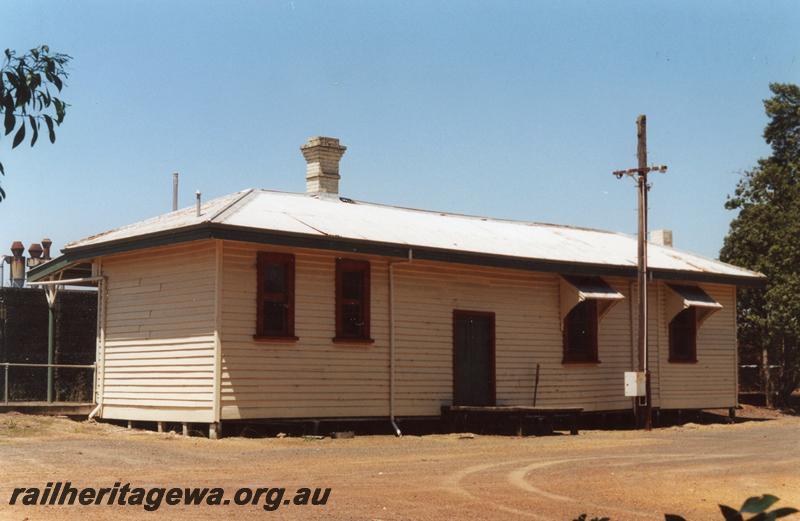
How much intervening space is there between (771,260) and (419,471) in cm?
2111

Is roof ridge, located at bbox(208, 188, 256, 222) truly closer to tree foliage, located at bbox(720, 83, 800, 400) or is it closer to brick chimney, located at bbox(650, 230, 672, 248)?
brick chimney, located at bbox(650, 230, 672, 248)

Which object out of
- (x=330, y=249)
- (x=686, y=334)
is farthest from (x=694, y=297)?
(x=330, y=249)

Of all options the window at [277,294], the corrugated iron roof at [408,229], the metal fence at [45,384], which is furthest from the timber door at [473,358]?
the metal fence at [45,384]

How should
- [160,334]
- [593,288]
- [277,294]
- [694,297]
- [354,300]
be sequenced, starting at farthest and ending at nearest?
[694,297], [593,288], [354,300], [160,334], [277,294]

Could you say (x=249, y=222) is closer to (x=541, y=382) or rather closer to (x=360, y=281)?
(x=360, y=281)

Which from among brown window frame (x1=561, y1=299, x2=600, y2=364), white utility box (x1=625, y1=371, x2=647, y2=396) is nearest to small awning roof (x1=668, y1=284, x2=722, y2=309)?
brown window frame (x1=561, y1=299, x2=600, y2=364)

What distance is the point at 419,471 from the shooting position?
44.4ft

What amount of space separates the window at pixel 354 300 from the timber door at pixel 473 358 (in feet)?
7.65

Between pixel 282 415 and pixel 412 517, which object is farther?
pixel 282 415

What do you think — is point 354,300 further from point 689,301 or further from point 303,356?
point 689,301

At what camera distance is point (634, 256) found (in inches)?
1028

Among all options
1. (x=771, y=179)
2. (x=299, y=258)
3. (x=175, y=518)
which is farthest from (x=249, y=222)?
(x=771, y=179)

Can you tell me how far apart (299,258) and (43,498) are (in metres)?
9.24

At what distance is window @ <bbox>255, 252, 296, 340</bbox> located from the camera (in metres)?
18.6
